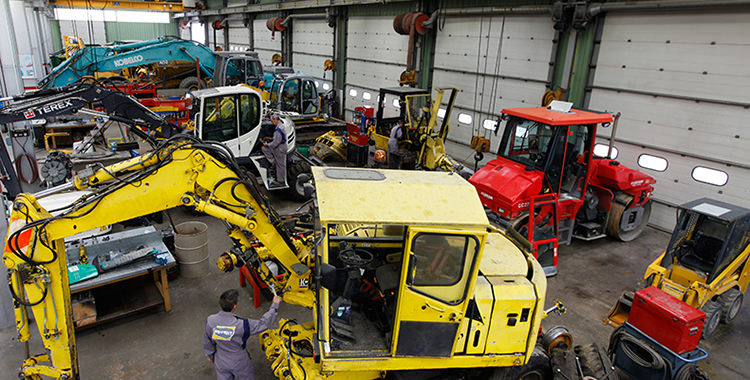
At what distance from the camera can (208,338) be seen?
4234mm

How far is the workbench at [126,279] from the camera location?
5.56 meters

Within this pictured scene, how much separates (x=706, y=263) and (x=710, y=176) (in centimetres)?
353

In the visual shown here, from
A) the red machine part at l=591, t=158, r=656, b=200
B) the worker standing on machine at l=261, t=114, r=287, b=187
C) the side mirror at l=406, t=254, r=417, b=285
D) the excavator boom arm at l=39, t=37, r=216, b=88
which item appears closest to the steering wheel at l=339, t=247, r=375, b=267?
the side mirror at l=406, t=254, r=417, b=285

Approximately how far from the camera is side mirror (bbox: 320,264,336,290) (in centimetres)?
337

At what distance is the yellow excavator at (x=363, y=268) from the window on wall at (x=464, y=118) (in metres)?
8.96

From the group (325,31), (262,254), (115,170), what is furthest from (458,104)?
(115,170)

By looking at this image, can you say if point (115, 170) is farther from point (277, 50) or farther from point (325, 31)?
point (277, 50)

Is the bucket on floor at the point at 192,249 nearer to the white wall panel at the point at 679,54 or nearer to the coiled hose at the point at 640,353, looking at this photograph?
the coiled hose at the point at 640,353

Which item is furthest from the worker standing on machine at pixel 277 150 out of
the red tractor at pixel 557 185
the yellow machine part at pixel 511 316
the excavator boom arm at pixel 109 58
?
the yellow machine part at pixel 511 316

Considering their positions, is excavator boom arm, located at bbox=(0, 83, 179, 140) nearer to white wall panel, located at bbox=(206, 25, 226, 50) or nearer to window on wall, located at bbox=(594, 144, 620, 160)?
window on wall, located at bbox=(594, 144, 620, 160)

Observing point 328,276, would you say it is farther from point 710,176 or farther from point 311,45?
point 311,45

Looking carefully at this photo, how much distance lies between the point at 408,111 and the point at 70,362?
810 cm

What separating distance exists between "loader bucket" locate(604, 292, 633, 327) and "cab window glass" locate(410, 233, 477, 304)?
11.4ft

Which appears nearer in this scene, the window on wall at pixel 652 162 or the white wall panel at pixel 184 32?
the window on wall at pixel 652 162
